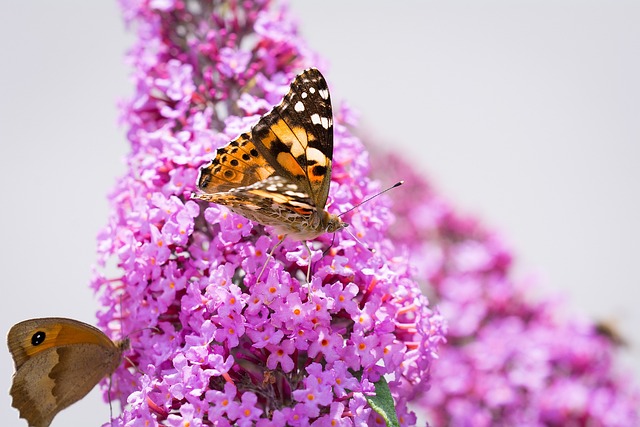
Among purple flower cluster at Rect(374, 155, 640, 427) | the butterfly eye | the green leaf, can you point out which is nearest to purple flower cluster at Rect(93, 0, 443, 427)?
the green leaf

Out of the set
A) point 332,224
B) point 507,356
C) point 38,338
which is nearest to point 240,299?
point 332,224

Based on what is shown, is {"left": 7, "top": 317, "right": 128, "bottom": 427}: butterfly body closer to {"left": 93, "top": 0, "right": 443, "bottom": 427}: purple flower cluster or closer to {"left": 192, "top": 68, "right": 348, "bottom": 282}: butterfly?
{"left": 93, "top": 0, "right": 443, "bottom": 427}: purple flower cluster

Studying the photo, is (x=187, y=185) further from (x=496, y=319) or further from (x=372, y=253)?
(x=496, y=319)

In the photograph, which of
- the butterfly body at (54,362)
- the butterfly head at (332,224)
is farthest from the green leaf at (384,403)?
the butterfly body at (54,362)

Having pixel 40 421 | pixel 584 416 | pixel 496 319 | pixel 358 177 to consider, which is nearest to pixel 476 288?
pixel 496 319

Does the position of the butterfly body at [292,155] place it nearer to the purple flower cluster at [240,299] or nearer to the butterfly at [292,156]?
the butterfly at [292,156]

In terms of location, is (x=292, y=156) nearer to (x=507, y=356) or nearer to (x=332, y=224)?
(x=332, y=224)
